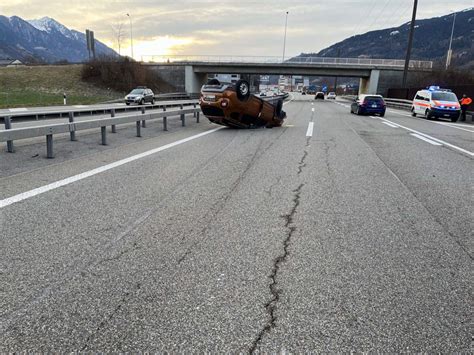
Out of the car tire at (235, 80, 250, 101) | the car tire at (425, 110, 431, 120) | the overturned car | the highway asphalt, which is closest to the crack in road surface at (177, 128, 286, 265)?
the highway asphalt

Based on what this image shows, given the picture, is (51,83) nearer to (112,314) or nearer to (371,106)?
(371,106)

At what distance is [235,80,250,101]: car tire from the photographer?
561 inches

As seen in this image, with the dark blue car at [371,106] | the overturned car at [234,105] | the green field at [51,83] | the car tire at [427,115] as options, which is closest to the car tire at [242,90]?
the overturned car at [234,105]

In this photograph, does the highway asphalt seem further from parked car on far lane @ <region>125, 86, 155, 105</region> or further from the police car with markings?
parked car on far lane @ <region>125, 86, 155, 105</region>

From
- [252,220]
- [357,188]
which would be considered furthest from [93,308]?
[357,188]

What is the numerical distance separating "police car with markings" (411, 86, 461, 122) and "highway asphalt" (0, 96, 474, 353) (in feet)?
63.8

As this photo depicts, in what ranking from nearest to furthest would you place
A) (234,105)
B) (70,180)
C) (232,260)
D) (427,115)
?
(232,260) → (70,180) → (234,105) → (427,115)

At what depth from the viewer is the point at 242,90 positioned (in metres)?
14.4

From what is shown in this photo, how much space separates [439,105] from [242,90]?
1672 cm

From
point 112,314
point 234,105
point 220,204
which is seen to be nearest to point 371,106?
point 234,105

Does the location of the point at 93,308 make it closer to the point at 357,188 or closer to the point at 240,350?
the point at 240,350

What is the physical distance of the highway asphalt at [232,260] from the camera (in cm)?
265

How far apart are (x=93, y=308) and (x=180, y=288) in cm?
69

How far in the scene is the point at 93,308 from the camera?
9.49ft
